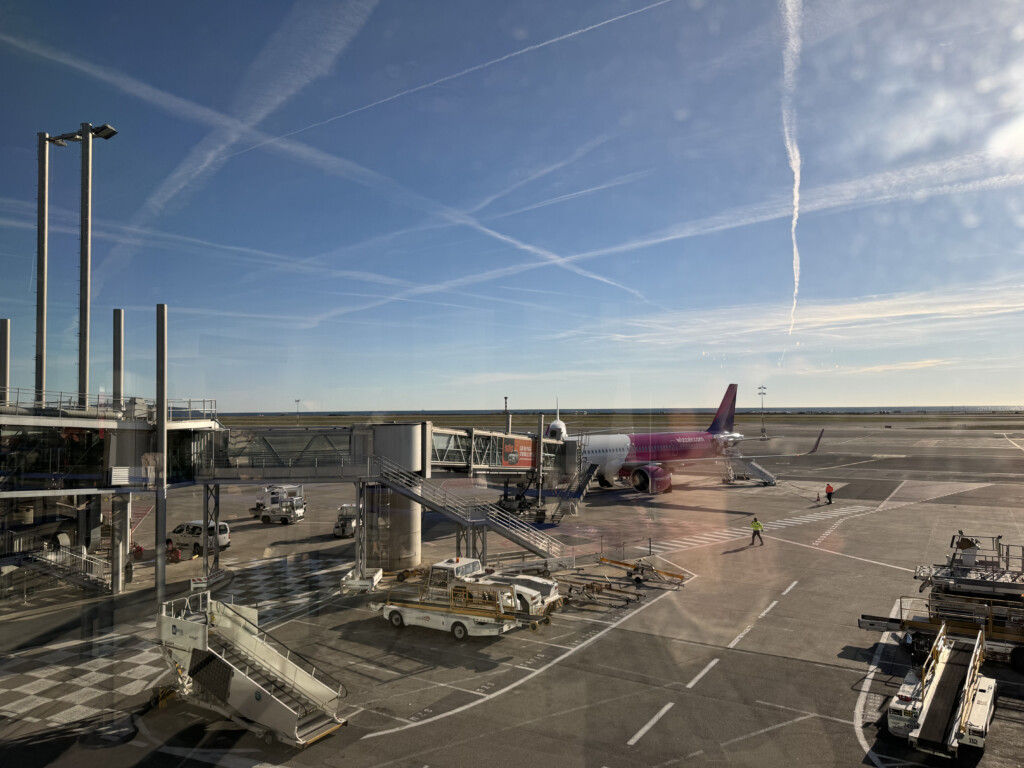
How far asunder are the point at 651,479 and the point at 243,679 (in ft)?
154

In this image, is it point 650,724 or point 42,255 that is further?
point 42,255

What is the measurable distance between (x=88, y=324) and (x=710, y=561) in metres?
29.3

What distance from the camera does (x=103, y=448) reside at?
83.8 feet

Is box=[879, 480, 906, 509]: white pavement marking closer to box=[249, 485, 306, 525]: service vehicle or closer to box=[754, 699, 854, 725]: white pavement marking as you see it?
box=[754, 699, 854, 725]: white pavement marking

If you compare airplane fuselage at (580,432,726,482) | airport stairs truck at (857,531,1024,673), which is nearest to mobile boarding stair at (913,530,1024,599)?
airport stairs truck at (857,531,1024,673)

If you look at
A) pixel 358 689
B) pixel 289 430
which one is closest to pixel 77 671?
pixel 358 689

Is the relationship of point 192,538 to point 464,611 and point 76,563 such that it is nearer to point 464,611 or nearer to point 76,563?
point 76,563

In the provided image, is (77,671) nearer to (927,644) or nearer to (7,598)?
(7,598)

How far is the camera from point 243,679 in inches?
580

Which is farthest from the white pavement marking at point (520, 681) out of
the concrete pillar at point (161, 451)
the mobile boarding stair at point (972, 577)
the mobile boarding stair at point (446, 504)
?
the concrete pillar at point (161, 451)

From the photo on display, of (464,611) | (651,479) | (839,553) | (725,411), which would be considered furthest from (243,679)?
(725,411)

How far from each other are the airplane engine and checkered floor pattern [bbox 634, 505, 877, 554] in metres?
13.2

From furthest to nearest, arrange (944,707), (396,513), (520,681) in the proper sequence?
(396,513)
(520,681)
(944,707)

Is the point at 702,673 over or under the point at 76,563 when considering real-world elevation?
under
